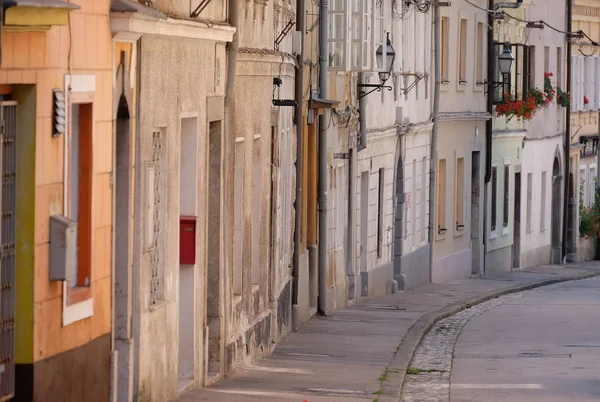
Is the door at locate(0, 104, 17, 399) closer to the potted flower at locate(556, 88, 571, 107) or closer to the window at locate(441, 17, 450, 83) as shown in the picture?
the window at locate(441, 17, 450, 83)

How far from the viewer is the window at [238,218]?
16.6m

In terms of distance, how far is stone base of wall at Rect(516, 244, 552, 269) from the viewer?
43.8 m

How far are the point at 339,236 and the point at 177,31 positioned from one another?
14.2 m

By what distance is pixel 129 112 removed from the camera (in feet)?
37.9

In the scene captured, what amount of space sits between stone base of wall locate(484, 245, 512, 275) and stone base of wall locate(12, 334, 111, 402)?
96.4 feet

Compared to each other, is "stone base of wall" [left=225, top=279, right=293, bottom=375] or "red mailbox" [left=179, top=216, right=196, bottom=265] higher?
"red mailbox" [left=179, top=216, right=196, bottom=265]

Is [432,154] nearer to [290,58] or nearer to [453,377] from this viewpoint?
[290,58]

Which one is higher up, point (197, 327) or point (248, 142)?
point (248, 142)

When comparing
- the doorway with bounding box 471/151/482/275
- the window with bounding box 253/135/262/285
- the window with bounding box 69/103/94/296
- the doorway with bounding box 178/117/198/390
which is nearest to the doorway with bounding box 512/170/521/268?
the doorway with bounding box 471/151/482/275

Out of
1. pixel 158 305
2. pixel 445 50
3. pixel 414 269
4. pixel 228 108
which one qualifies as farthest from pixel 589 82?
pixel 158 305

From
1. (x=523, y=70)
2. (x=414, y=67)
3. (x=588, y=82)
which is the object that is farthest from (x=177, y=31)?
(x=588, y=82)

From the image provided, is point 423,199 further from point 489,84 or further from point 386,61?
point 386,61

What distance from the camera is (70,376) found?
33.7 feet

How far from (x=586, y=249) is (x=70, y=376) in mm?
40880
